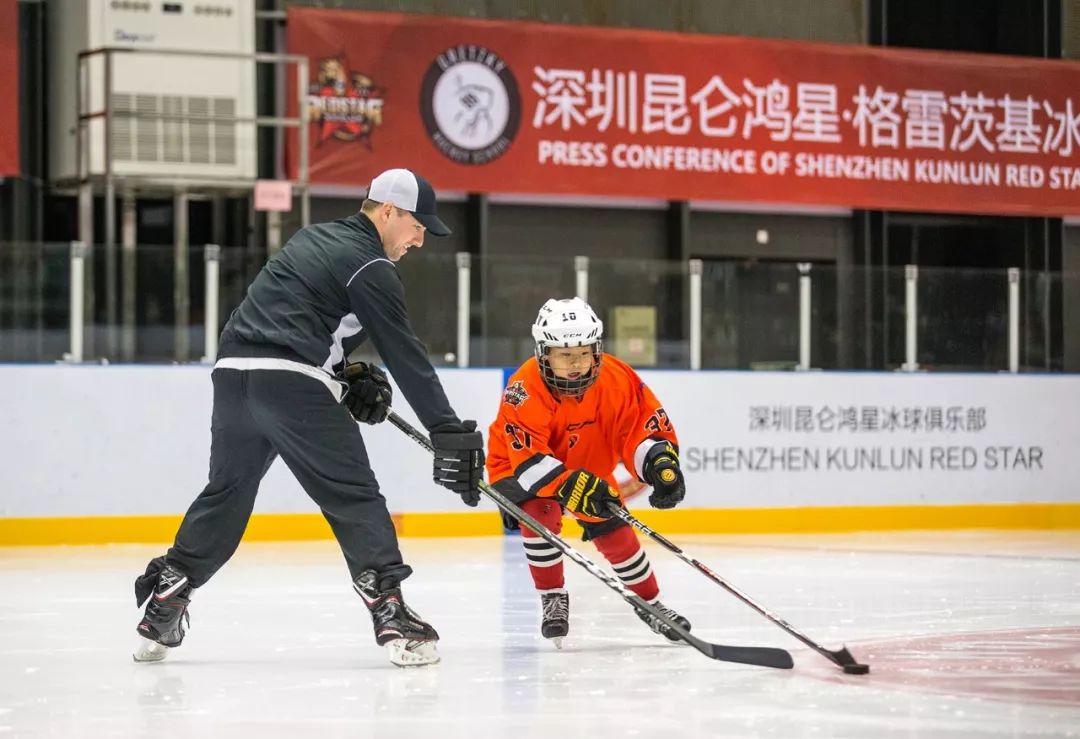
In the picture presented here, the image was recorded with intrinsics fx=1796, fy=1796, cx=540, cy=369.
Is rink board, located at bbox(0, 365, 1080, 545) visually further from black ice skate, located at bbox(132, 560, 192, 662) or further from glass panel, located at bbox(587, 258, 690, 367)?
black ice skate, located at bbox(132, 560, 192, 662)

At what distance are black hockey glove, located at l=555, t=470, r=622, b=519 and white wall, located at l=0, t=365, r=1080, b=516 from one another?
456cm

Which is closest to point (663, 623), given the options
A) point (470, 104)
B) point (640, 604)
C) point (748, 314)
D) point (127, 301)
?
point (640, 604)

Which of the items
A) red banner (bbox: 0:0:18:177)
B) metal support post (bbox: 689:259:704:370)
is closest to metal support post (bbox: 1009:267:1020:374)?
metal support post (bbox: 689:259:704:370)

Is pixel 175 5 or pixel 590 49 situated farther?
pixel 590 49

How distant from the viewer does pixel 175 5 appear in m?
11.1

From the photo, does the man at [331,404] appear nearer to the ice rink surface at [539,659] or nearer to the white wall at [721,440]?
the ice rink surface at [539,659]

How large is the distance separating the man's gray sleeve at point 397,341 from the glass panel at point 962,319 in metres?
6.70

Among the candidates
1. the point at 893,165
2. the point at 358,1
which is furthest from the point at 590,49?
the point at 893,165

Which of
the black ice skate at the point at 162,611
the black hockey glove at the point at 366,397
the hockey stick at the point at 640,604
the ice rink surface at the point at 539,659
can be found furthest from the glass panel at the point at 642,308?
the black ice skate at the point at 162,611

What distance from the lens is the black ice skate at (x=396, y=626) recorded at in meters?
4.37

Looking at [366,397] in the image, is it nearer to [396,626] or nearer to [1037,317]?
[396,626]

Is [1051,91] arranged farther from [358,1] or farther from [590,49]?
[358,1]

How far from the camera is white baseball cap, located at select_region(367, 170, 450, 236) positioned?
4.48 meters

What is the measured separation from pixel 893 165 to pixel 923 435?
3.17 m
